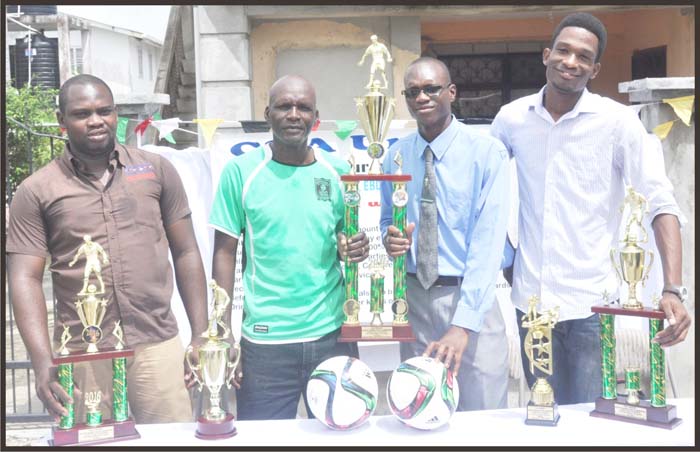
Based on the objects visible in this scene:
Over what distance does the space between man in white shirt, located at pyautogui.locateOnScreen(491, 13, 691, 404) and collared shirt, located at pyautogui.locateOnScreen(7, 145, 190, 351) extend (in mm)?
1627

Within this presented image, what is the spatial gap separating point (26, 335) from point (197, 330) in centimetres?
69

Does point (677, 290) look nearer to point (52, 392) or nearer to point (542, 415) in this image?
point (542, 415)

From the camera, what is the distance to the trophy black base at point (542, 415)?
116 inches

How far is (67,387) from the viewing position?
281 centimetres

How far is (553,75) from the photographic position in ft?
11.0

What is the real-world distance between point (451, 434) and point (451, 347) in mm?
347

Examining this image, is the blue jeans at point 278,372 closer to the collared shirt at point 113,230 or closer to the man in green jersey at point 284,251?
the man in green jersey at point 284,251

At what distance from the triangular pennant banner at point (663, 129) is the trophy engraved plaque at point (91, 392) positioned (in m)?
3.96

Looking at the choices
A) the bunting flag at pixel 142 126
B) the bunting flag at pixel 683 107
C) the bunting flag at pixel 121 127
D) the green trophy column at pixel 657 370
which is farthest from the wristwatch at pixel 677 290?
the bunting flag at pixel 121 127

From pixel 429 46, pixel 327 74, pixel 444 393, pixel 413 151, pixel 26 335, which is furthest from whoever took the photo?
pixel 429 46

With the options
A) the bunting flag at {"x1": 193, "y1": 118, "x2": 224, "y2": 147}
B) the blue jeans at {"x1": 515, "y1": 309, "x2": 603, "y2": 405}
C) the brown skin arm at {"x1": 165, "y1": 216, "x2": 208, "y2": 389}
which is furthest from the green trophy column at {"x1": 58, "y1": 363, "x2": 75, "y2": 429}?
the bunting flag at {"x1": 193, "y1": 118, "x2": 224, "y2": 147}

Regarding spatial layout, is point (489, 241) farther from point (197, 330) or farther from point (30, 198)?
point (30, 198)

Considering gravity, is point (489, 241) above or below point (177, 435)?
above

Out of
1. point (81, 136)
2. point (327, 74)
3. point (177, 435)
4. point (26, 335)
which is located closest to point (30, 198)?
point (81, 136)
